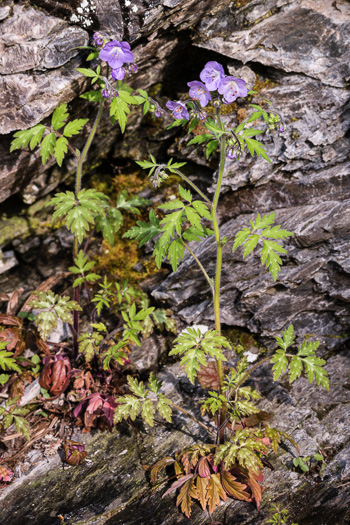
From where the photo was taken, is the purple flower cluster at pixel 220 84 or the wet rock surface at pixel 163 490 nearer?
the purple flower cluster at pixel 220 84

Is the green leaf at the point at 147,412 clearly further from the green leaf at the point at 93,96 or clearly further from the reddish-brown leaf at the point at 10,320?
the green leaf at the point at 93,96

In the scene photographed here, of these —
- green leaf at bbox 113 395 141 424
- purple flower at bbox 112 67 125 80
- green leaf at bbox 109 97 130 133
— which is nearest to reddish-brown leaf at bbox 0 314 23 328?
green leaf at bbox 113 395 141 424

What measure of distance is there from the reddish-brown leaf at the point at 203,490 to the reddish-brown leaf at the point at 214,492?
31 mm

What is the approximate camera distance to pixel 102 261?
4.82 metres

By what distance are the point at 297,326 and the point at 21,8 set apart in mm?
3943

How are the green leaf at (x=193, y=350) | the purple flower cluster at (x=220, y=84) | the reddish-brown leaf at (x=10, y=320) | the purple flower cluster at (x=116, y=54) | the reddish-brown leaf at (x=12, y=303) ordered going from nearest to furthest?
the purple flower cluster at (x=220, y=84) → the green leaf at (x=193, y=350) → the purple flower cluster at (x=116, y=54) → the reddish-brown leaf at (x=10, y=320) → the reddish-brown leaf at (x=12, y=303)

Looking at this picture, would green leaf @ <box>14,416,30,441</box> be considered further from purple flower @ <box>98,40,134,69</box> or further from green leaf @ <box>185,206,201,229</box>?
purple flower @ <box>98,40,134,69</box>

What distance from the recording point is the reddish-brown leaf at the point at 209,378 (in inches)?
149

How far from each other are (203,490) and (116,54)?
11.4 feet

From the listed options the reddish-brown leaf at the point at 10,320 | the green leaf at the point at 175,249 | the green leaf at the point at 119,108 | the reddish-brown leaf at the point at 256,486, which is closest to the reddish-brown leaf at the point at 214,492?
the reddish-brown leaf at the point at 256,486

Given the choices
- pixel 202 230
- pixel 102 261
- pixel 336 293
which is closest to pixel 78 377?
pixel 102 261

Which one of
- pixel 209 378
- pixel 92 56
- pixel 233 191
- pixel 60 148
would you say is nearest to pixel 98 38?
pixel 92 56

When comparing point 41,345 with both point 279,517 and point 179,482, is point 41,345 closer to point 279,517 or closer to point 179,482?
point 179,482

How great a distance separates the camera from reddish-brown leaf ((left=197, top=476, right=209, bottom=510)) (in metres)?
3.13
